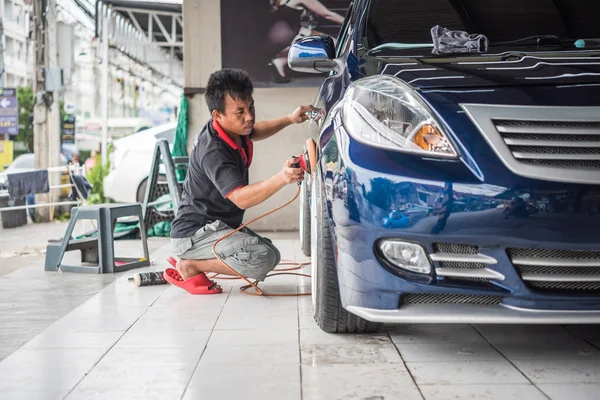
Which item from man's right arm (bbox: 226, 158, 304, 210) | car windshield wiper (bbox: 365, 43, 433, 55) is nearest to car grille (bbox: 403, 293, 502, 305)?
man's right arm (bbox: 226, 158, 304, 210)

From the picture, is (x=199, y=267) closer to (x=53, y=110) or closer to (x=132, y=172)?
(x=132, y=172)

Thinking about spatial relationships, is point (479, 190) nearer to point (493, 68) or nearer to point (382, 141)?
point (382, 141)

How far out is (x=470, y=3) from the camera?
3301 millimetres

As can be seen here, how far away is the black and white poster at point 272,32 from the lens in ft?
24.5

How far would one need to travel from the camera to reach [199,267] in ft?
13.5

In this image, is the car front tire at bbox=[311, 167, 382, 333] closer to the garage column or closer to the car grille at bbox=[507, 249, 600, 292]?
the car grille at bbox=[507, 249, 600, 292]

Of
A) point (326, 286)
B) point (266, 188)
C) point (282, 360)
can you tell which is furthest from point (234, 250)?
point (282, 360)

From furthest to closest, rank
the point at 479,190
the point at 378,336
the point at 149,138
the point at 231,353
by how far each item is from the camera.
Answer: the point at 149,138
the point at 378,336
the point at 231,353
the point at 479,190

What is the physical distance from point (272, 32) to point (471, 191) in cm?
558

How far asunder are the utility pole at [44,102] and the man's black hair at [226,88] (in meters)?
10.5

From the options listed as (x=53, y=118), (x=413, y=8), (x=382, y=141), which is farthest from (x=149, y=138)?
(x=382, y=141)

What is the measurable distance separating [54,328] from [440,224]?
203 cm

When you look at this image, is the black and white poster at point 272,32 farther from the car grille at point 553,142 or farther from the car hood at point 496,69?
the car grille at point 553,142

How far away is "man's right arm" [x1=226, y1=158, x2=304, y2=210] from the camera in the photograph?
3213 millimetres
